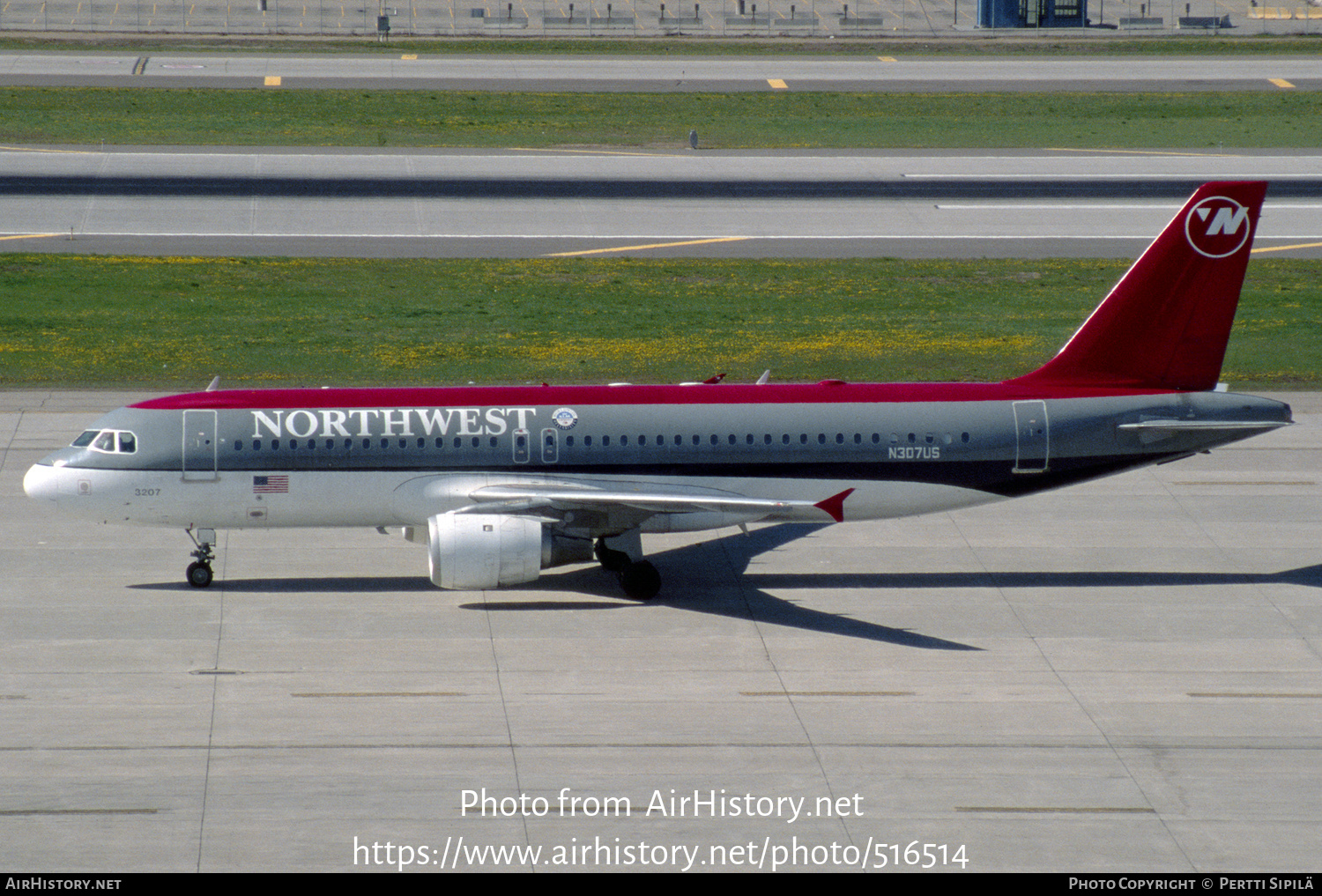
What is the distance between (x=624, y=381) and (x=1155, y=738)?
86.0 feet

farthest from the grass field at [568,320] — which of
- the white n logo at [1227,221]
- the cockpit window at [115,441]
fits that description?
the white n logo at [1227,221]

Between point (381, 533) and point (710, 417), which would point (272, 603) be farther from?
point (710, 417)

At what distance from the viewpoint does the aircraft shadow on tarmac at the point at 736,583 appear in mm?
31984

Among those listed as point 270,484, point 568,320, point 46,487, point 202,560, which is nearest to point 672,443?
point 270,484

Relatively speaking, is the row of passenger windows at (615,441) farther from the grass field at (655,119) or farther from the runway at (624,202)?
the grass field at (655,119)

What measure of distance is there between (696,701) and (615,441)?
7314 millimetres

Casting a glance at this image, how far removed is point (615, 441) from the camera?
108 ft

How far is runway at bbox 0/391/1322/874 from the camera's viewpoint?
888 inches

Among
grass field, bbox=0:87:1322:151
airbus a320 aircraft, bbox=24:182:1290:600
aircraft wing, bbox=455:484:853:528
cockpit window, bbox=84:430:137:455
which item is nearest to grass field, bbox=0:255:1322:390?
airbus a320 aircraft, bbox=24:182:1290:600

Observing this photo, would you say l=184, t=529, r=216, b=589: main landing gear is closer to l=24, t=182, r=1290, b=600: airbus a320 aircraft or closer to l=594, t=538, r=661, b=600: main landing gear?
l=24, t=182, r=1290, b=600: airbus a320 aircraft

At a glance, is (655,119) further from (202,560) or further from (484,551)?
(484,551)

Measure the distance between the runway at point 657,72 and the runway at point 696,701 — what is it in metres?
66.4

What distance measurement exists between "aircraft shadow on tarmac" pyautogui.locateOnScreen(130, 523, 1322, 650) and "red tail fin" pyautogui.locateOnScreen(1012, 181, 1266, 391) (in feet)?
14.2
